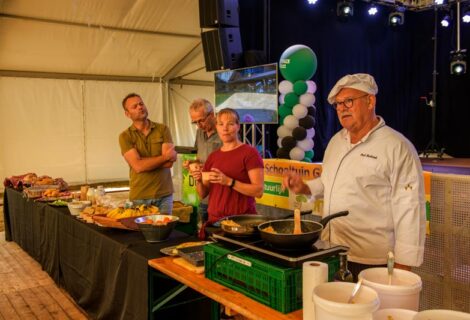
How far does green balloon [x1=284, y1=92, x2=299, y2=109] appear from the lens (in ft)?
18.7

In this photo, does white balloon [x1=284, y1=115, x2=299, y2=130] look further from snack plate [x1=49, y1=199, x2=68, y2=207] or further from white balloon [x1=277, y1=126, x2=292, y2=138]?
snack plate [x1=49, y1=199, x2=68, y2=207]

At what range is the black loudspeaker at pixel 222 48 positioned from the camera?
5.58 metres

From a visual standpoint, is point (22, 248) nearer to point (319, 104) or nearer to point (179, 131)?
point (319, 104)

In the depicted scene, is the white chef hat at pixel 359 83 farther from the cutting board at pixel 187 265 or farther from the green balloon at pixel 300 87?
the green balloon at pixel 300 87

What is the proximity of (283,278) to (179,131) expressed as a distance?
A: 9379mm

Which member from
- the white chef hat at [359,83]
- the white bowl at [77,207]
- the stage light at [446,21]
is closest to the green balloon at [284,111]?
the white bowl at [77,207]

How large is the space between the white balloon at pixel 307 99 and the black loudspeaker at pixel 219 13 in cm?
123

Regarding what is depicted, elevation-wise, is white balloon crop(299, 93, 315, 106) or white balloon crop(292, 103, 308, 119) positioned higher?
white balloon crop(299, 93, 315, 106)

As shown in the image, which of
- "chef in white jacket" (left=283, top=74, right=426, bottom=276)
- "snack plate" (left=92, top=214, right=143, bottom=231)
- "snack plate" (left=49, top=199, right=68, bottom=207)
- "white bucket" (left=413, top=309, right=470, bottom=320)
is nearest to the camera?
"white bucket" (left=413, top=309, right=470, bottom=320)

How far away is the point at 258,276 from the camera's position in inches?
55.7

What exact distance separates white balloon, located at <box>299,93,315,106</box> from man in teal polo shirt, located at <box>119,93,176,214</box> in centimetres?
284

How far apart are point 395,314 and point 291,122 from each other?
4.76m

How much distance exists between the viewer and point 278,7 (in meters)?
6.83

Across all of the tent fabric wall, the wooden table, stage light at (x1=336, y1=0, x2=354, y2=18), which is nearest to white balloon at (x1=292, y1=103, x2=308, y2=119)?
stage light at (x1=336, y1=0, x2=354, y2=18)
